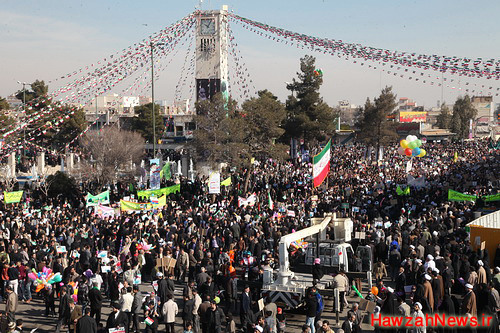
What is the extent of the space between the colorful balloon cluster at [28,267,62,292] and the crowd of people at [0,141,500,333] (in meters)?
0.09

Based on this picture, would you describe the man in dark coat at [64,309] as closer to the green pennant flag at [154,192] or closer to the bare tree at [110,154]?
the green pennant flag at [154,192]

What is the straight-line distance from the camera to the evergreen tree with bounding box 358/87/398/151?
55.2 meters

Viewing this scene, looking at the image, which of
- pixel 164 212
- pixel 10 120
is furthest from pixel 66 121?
pixel 164 212

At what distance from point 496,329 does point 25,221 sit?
17.4m

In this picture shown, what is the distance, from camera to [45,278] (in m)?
14.0

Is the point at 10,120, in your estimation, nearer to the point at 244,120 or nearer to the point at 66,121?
the point at 66,121

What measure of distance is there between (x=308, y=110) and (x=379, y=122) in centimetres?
924

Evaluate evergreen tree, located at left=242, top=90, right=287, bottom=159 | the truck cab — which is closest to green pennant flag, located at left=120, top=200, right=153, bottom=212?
the truck cab

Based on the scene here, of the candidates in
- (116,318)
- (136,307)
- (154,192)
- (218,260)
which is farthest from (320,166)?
(116,318)

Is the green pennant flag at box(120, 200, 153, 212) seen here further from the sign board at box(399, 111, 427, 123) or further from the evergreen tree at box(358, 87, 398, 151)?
the sign board at box(399, 111, 427, 123)

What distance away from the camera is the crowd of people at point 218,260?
11.3m

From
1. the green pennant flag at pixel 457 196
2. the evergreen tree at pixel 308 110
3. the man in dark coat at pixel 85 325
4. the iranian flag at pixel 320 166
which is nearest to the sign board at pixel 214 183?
the iranian flag at pixel 320 166

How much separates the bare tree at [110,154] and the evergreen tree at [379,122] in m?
24.3

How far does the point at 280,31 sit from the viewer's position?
29.8 metres
